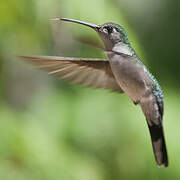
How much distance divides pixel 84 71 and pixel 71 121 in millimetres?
732

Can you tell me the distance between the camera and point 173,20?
105 inches

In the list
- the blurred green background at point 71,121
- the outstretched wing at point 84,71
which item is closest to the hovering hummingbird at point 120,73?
the outstretched wing at point 84,71

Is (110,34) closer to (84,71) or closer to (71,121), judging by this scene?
(84,71)

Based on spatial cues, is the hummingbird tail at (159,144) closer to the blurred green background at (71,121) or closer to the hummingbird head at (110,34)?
the hummingbird head at (110,34)

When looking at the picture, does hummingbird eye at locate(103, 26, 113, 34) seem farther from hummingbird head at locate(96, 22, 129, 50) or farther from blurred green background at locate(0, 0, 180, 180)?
blurred green background at locate(0, 0, 180, 180)

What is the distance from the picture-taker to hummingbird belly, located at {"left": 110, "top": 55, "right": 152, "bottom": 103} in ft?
3.39

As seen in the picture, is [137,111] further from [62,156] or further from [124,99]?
[62,156]

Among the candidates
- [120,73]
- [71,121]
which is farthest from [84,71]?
[71,121]

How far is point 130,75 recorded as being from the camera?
105cm

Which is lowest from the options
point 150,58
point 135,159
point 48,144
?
point 135,159

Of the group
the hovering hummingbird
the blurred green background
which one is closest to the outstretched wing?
the hovering hummingbird

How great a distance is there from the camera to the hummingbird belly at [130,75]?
1.03 meters

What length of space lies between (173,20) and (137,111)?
88cm

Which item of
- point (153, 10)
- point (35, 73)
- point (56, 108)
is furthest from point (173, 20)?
point (56, 108)
